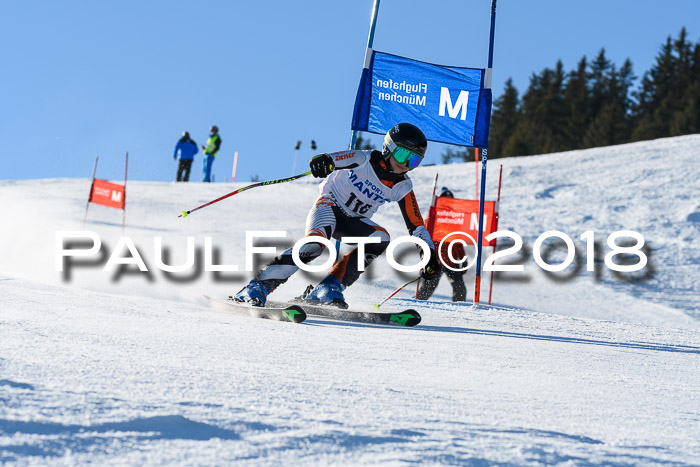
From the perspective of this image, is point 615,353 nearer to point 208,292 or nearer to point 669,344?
point 669,344

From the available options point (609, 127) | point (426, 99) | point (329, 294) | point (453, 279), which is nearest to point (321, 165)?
point (329, 294)

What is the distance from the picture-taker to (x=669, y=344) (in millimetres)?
4840

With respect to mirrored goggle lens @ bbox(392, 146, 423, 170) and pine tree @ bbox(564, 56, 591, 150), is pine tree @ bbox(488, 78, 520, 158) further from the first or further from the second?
mirrored goggle lens @ bbox(392, 146, 423, 170)

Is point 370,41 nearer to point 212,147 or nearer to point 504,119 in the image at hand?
point 212,147

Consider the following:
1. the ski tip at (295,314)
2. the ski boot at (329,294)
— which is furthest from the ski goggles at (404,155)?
the ski tip at (295,314)

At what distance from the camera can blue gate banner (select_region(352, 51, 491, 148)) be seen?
7371 millimetres

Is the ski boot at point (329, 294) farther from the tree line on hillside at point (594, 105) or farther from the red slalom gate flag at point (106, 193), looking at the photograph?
the tree line on hillside at point (594, 105)

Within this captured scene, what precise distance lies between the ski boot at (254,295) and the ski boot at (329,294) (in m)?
0.40

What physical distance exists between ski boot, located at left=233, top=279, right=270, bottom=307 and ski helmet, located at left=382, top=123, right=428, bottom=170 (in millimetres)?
1311

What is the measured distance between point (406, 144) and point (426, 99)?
262 centimetres

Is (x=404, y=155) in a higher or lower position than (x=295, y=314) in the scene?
higher

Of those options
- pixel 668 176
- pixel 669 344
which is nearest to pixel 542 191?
pixel 668 176

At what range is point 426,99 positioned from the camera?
7.41 m

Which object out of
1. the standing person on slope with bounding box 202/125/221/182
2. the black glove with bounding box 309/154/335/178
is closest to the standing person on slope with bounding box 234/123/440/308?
the black glove with bounding box 309/154/335/178
